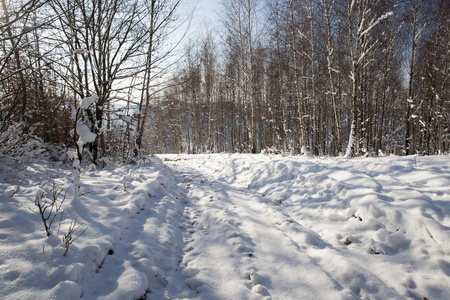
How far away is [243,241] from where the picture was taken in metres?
2.73

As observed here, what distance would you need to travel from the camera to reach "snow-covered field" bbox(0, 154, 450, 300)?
1.75m

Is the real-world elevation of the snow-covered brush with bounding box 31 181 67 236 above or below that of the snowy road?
above

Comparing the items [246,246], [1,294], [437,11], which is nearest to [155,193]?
[246,246]

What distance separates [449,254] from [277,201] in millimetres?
2530

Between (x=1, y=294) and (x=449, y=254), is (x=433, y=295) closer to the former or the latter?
(x=449, y=254)

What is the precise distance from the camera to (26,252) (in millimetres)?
1655

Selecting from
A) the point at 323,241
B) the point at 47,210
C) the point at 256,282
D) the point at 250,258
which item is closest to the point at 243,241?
the point at 250,258

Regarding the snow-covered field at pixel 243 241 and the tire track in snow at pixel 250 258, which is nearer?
the snow-covered field at pixel 243 241

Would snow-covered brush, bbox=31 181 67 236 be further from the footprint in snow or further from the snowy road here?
the footprint in snow

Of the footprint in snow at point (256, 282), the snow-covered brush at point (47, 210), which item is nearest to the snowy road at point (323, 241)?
the footprint in snow at point (256, 282)

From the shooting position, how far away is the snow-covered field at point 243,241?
1748mm

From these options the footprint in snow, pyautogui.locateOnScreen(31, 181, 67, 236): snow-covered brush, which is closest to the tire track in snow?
the footprint in snow

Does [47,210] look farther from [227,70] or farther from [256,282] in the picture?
[227,70]

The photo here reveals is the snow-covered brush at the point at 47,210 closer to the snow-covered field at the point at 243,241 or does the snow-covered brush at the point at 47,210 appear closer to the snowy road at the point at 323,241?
the snow-covered field at the point at 243,241
